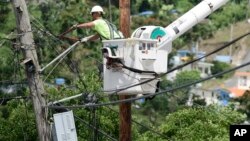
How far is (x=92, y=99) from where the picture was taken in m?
11.1

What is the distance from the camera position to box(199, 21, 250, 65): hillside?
105 m

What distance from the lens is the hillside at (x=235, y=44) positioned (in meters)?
105

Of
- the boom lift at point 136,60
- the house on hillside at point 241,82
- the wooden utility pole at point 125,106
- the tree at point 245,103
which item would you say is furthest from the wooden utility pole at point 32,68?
the house on hillside at point 241,82

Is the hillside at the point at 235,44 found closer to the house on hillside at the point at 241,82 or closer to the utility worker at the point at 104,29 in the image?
the house on hillside at the point at 241,82

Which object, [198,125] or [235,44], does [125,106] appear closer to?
[198,125]

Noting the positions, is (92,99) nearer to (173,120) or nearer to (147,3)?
(173,120)

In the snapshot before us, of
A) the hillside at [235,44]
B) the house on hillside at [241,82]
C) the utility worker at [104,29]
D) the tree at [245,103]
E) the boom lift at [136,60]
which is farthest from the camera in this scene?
the hillside at [235,44]

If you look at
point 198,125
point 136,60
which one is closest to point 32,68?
point 136,60

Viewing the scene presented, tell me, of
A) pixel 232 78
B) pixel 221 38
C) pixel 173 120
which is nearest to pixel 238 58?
pixel 221 38

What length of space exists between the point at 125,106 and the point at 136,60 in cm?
119

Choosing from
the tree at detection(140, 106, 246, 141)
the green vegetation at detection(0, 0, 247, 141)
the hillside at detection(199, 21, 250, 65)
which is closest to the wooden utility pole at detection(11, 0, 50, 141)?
the green vegetation at detection(0, 0, 247, 141)

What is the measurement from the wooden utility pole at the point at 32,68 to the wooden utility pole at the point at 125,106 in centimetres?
137

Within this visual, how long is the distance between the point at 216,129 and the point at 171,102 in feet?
115

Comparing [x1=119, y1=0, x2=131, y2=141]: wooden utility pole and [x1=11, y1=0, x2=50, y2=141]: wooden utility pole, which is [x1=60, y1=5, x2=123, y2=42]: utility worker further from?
[x1=11, y1=0, x2=50, y2=141]: wooden utility pole
